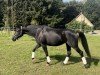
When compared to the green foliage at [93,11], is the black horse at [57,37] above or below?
above

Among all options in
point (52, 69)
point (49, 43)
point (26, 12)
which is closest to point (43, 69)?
point (52, 69)

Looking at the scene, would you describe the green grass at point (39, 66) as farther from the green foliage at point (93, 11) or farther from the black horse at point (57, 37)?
the green foliage at point (93, 11)

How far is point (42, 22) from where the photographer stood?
6075 cm

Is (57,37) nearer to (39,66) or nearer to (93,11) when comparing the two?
(39,66)

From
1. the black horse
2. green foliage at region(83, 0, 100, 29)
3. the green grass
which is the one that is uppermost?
the black horse

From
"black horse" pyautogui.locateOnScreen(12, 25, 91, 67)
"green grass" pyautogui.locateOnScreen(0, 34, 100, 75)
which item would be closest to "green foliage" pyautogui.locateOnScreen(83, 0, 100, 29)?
"green grass" pyautogui.locateOnScreen(0, 34, 100, 75)

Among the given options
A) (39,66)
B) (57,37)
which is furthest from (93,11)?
(39,66)

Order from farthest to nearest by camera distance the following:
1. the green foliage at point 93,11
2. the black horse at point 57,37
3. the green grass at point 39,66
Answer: the green foliage at point 93,11, the black horse at point 57,37, the green grass at point 39,66

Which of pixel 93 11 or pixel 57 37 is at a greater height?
pixel 57 37

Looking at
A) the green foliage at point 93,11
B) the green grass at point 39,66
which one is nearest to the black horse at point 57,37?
the green grass at point 39,66

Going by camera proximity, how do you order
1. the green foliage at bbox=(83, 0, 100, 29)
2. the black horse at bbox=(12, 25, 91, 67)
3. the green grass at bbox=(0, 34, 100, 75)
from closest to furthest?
1. the green grass at bbox=(0, 34, 100, 75)
2. the black horse at bbox=(12, 25, 91, 67)
3. the green foliage at bbox=(83, 0, 100, 29)

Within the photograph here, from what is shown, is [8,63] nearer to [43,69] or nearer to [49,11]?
[43,69]

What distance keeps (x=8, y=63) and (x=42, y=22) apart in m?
48.2

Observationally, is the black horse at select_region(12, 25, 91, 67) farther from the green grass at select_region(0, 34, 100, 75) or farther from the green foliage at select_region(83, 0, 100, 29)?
the green foliage at select_region(83, 0, 100, 29)
